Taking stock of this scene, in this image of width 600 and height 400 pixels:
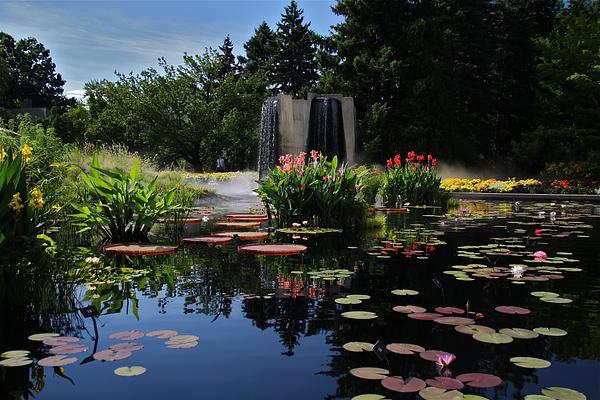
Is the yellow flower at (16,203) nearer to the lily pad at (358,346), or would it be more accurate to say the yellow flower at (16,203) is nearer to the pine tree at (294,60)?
the lily pad at (358,346)

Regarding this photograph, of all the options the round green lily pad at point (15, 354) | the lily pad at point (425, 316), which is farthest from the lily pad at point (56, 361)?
the lily pad at point (425, 316)

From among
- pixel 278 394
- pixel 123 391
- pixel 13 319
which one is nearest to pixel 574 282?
pixel 278 394

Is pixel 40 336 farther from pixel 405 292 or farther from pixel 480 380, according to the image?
pixel 405 292

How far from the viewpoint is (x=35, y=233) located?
3.78 meters

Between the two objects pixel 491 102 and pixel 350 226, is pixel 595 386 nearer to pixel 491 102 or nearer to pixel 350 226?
pixel 350 226

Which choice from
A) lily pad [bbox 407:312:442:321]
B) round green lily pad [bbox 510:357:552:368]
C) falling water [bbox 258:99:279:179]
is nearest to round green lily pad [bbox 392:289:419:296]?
lily pad [bbox 407:312:442:321]

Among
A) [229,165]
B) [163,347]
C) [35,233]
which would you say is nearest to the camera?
[163,347]

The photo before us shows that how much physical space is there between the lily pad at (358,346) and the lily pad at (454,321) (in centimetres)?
63

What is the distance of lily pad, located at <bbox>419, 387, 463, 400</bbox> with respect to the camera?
2.11 meters

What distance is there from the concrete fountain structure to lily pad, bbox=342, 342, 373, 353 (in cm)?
1835

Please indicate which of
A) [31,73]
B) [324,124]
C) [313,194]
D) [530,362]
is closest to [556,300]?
[530,362]

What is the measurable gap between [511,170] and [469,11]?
997 centimetres

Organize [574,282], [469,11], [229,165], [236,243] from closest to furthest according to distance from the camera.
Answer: [574,282] → [236,243] → [469,11] → [229,165]

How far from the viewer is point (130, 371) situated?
240 centimetres
